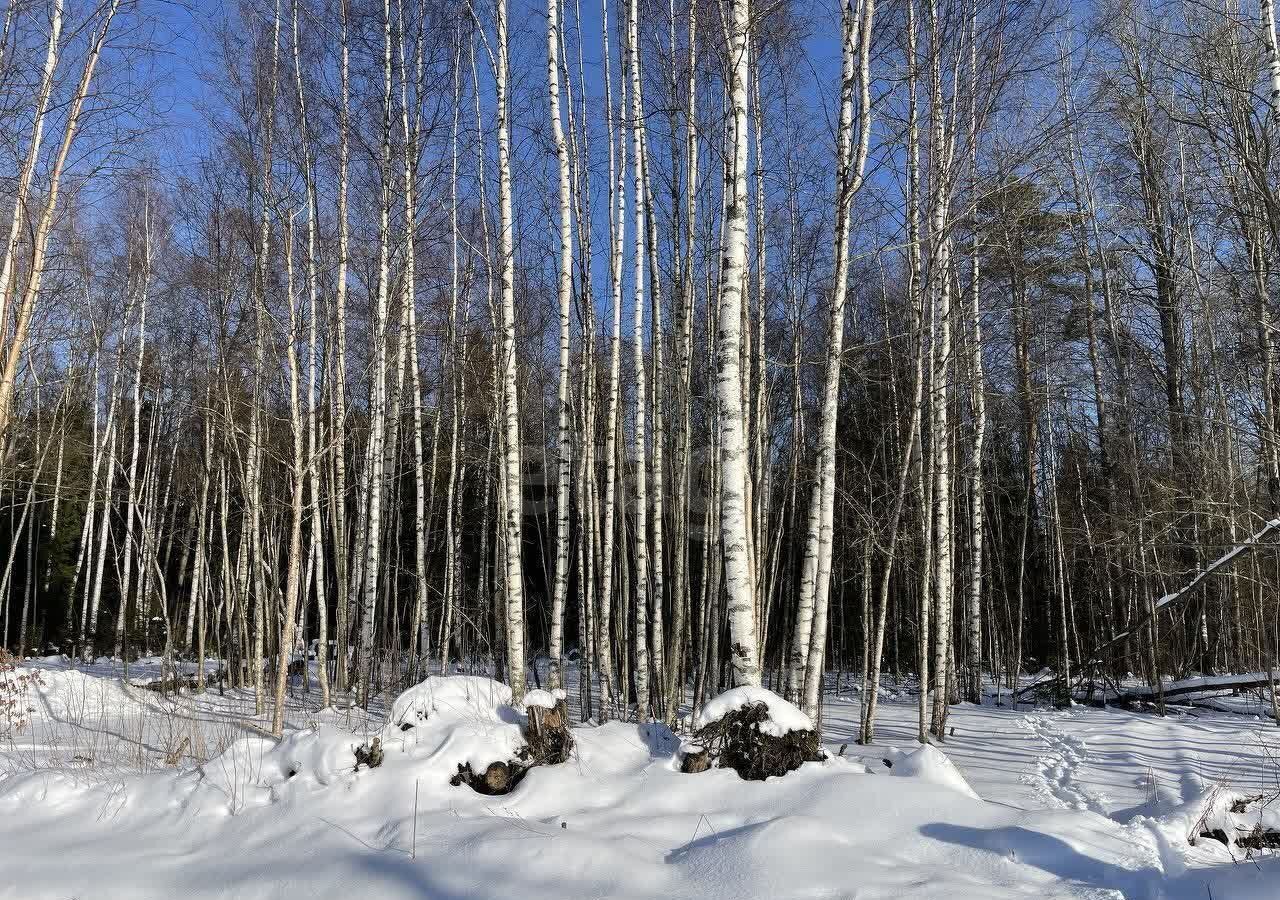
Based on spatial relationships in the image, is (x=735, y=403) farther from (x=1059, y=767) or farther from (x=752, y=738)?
(x=1059, y=767)

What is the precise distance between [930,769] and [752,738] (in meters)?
0.96

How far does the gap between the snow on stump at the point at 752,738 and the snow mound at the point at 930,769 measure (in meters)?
0.49

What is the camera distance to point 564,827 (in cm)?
344

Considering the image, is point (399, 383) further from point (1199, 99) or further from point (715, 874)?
point (1199, 99)

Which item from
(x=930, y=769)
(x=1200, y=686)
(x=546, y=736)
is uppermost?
(x=546, y=736)

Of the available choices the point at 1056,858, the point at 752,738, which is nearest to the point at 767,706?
the point at 752,738

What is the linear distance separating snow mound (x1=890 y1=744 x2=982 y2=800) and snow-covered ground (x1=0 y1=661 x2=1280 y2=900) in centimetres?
1

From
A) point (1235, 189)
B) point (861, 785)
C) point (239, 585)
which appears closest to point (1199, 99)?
point (1235, 189)

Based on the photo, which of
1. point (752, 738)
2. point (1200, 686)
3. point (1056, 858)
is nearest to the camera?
point (1056, 858)

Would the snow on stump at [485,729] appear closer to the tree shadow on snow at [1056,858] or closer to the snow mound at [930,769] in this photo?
the snow mound at [930,769]

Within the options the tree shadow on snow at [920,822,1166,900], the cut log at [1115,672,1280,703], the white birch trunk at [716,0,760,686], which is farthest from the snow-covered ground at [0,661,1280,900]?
the cut log at [1115,672,1280,703]

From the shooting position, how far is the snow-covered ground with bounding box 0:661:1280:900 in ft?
9.61

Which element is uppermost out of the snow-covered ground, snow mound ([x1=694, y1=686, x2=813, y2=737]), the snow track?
snow mound ([x1=694, y1=686, x2=813, y2=737])

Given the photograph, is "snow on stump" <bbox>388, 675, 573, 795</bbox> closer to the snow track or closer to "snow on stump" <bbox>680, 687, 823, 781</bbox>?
"snow on stump" <bbox>680, 687, 823, 781</bbox>
